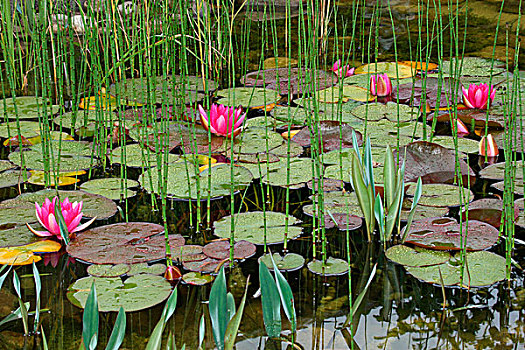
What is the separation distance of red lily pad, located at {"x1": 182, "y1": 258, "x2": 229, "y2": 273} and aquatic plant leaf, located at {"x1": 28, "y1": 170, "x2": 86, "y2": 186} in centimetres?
67

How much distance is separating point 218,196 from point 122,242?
393 millimetres

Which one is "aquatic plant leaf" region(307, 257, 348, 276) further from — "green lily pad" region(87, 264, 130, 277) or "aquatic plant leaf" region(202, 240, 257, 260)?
"green lily pad" region(87, 264, 130, 277)

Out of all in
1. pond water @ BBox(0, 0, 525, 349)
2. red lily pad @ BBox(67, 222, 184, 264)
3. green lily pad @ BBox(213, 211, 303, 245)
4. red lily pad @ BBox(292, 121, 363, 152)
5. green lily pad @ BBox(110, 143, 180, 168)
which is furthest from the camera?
red lily pad @ BBox(292, 121, 363, 152)

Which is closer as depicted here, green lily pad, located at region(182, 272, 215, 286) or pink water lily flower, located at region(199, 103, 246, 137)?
green lily pad, located at region(182, 272, 215, 286)

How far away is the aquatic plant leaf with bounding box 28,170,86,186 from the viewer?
2.09 meters

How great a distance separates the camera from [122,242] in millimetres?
1682

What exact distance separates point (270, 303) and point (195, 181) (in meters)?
0.82

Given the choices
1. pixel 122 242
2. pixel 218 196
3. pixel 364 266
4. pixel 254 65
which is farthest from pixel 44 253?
pixel 254 65

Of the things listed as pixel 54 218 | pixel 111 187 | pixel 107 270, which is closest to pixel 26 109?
pixel 111 187

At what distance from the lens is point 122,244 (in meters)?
1.67

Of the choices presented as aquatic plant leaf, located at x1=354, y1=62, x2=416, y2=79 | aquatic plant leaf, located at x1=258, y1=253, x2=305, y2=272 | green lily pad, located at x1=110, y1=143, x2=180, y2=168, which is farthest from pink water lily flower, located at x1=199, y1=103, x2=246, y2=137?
aquatic plant leaf, located at x1=354, y1=62, x2=416, y2=79

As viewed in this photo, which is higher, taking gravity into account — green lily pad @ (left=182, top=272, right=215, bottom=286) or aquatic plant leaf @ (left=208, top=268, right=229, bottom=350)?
aquatic plant leaf @ (left=208, top=268, right=229, bottom=350)

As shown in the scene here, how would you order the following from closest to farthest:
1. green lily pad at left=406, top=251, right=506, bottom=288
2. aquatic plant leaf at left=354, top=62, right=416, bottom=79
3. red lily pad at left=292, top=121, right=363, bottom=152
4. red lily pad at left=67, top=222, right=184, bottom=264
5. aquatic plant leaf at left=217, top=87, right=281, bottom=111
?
1. green lily pad at left=406, top=251, right=506, bottom=288
2. red lily pad at left=67, top=222, right=184, bottom=264
3. red lily pad at left=292, top=121, right=363, bottom=152
4. aquatic plant leaf at left=217, top=87, right=281, bottom=111
5. aquatic plant leaf at left=354, top=62, right=416, bottom=79

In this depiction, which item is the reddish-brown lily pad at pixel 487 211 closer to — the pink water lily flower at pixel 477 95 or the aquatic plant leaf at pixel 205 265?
the aquatic plant leaf at pixel 205 265
